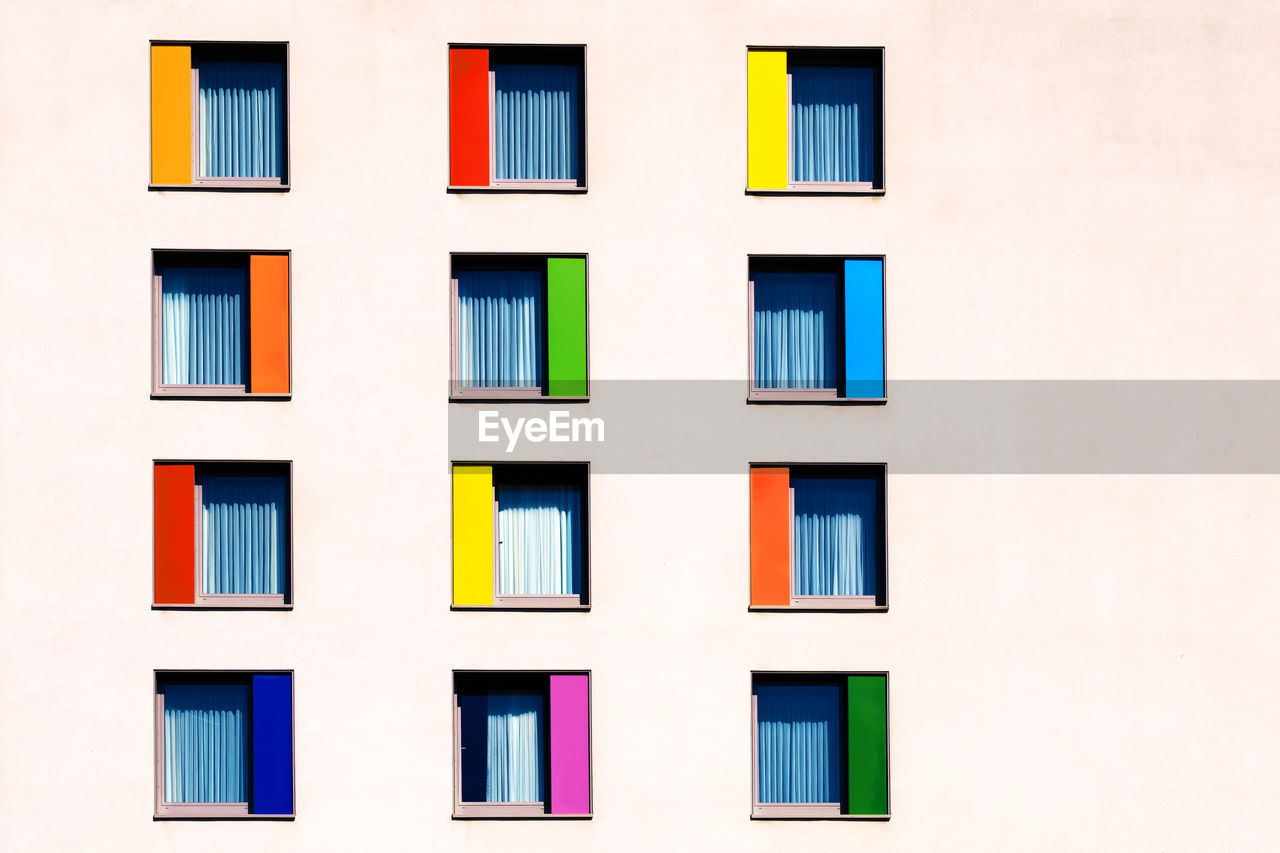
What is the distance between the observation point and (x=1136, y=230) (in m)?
17.0

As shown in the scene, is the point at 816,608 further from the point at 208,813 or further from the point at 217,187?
the point at 217,187

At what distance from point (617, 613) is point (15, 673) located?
747 centimetres

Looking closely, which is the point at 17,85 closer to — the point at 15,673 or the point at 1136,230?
the point at 15,673

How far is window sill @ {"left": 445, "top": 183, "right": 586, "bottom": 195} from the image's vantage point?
16734 mm

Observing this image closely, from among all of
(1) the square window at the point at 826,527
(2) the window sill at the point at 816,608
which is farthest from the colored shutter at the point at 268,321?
(2) the window sill at the point at 816,608

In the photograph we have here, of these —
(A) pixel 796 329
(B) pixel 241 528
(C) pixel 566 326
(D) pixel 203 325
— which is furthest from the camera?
(A) pixel 796 329

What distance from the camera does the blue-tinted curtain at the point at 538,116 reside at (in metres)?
17.2

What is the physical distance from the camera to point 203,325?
17031 millimetres

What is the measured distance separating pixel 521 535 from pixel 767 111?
6.36 meters

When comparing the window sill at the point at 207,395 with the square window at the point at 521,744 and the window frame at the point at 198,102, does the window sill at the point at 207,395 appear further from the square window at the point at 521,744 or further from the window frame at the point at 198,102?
the square window at the point at 521,744

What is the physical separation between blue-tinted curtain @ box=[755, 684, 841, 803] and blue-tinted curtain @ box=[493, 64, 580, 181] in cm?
735

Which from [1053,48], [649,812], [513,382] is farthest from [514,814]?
[1053,48]

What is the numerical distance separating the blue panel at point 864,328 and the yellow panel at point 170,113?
8.62 meters

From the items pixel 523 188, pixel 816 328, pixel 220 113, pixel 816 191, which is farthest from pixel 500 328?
pixel 220 113
